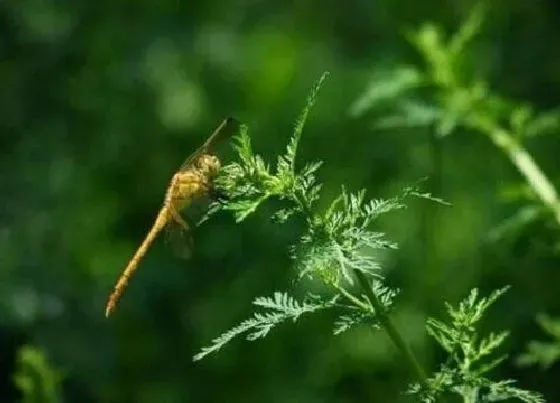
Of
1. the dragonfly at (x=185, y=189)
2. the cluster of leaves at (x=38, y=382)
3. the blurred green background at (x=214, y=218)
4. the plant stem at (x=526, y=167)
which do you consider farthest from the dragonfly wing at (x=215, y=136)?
the blurred green background at (x=214, y=218)

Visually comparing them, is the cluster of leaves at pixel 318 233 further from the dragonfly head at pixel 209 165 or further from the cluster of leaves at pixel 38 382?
the cluster of leaves at pixel 38 382

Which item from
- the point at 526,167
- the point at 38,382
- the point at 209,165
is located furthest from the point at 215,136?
the point at 526,167

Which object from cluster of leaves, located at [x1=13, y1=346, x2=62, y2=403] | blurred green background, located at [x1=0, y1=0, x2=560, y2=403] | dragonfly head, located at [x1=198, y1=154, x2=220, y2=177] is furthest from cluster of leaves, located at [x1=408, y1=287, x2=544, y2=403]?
blurred green background, located at [x1=0, y1=0, x2=560, y2=403]

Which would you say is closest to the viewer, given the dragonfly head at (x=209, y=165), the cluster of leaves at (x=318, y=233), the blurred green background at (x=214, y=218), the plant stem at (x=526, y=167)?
the cluster of leaves at (x=318, y=233)

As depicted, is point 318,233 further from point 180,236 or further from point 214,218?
point 214,218

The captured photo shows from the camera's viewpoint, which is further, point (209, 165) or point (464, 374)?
point (209, 165)

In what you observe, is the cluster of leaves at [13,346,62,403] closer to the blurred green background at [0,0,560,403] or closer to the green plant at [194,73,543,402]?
the green plant at [194,73,543,402]

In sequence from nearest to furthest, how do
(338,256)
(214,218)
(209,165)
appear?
(338,256), (209,165), (214,218)
